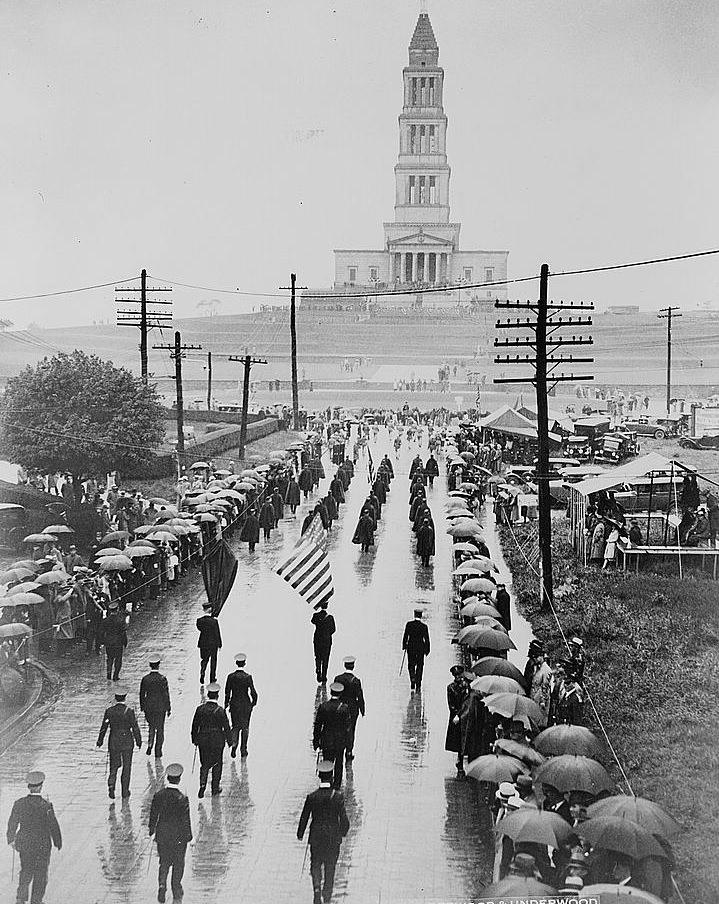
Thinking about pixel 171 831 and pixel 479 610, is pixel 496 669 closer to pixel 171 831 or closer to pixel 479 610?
pixel 479 610

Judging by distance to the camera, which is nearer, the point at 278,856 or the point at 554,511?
the point at 278,856

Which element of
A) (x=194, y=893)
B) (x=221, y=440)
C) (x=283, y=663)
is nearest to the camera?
(x=194, y=893)

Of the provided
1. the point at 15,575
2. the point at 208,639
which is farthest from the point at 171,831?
the point at 15,575

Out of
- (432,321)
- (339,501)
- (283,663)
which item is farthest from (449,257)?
(283,663)

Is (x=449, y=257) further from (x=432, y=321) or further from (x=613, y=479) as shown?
(x=613, y=479)

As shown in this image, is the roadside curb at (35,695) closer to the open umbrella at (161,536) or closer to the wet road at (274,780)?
the wet road at (274,780)

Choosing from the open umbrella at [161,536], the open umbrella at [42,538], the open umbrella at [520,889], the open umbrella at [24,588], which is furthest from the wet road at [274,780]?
the open umbrella at [42,538]

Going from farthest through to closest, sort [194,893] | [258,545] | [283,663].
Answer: [258,545], [283,663], [194,893]
